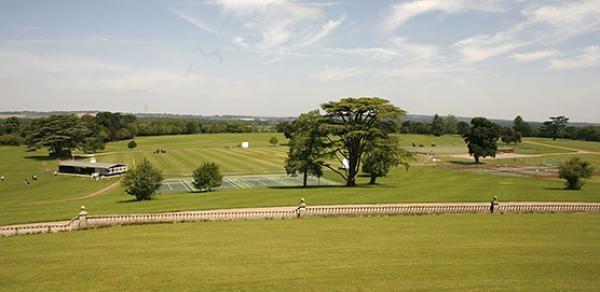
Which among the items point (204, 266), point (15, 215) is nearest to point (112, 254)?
point (204, 266)

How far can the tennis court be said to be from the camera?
5966cm

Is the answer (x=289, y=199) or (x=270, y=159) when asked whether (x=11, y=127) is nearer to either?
(x=270, y=159)

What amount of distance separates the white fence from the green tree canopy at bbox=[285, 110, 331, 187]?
2009cm

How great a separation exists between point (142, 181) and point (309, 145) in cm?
1975

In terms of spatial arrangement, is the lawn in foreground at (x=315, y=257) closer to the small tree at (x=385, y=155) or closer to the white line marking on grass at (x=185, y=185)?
the small tree at (x=385, y=155)

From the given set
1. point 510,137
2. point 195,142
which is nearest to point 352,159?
point 195,142

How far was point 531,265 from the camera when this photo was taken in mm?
15555

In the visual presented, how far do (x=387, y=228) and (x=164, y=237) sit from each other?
41.1 ft

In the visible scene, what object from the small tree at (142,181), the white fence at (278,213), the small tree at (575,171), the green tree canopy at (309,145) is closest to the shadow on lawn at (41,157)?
the small tree at (142,181)

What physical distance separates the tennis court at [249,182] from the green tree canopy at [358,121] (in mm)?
12992

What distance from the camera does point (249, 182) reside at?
65.2 m

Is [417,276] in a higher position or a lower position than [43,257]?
higher

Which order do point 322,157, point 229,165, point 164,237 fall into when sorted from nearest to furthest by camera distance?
1. point 164,237
2. point 322,157
3. point 229,165

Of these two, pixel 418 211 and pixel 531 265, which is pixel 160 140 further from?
pixel 531 265
